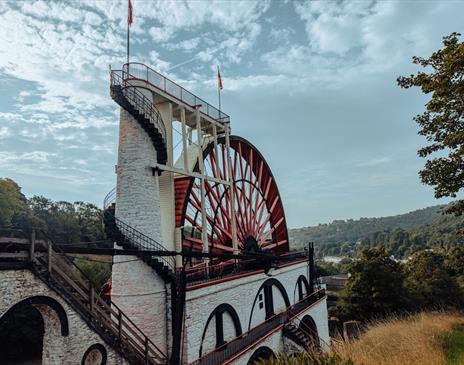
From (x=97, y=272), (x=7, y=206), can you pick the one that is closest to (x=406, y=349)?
(x=97, y=272)

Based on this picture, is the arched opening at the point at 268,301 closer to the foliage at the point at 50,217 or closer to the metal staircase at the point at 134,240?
the metal staircase at the point at 134,240

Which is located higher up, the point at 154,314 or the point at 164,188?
the point at 164,188

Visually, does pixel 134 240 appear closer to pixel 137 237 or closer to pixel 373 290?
pixel 137 237

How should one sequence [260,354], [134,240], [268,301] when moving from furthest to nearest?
[268,301]
[260,354]
[134,240]

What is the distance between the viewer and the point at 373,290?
86.0ft

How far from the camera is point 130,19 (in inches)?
477

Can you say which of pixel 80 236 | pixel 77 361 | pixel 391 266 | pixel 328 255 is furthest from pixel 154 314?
pixel 328 255

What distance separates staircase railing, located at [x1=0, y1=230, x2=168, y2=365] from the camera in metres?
6.68

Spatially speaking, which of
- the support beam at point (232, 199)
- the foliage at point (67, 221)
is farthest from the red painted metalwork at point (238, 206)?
the foliage at point (67, 221)

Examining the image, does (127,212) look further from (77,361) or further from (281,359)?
(281,359)

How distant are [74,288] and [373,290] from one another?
2484 centimetres

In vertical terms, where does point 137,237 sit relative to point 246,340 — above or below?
above

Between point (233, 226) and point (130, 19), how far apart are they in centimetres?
1013

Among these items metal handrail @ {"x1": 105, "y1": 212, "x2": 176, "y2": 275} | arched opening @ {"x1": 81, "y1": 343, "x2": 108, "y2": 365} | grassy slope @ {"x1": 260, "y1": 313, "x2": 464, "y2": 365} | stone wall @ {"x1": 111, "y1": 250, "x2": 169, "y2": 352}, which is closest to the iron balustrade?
stone wall @ {"x1": 111, "y1": 250, "x2": 169, "y2": 352}
